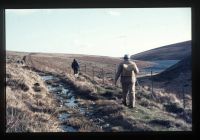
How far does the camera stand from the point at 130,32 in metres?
5.09

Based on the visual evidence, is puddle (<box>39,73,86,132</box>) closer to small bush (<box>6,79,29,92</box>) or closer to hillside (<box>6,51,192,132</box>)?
hillside (<box>6,51,192,132</box>)

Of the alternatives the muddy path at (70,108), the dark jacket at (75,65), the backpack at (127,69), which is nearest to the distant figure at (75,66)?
the dark jacket at (75,65)

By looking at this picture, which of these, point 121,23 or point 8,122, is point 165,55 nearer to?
point 121,23

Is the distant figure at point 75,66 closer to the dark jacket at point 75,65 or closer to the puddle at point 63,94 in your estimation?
the dark jacket at point 75,65

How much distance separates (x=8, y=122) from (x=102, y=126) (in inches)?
40.9

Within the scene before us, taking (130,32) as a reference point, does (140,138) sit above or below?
below

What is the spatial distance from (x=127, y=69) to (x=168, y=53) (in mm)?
492

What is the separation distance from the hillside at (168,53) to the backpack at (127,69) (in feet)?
0.36

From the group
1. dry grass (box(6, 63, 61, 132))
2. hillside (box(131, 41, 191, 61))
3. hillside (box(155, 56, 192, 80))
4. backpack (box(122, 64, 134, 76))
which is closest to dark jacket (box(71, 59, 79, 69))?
dry grass (box(6, 63, 61, 132))

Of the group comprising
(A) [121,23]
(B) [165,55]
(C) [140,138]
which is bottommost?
(C) [140,138]

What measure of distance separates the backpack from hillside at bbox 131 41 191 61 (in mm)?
110

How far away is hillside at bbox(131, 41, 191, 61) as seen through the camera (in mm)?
5055

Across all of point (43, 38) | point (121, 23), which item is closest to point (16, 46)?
point (43, 38)

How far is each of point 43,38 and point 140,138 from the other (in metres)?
1.55
